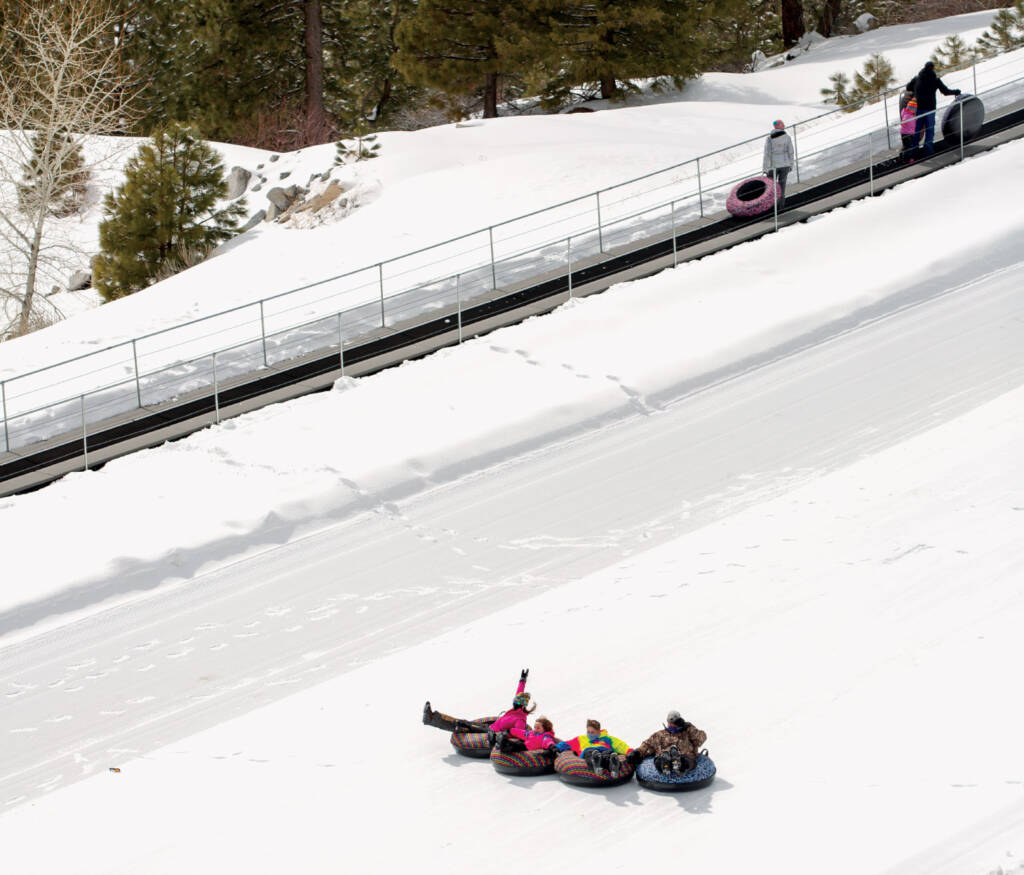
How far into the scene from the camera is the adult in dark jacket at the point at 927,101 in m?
20.1

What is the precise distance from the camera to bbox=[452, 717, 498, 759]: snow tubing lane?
31.3 ft

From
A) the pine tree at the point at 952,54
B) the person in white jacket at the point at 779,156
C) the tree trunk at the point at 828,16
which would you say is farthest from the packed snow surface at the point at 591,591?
the tree trunk at the point at 828,16

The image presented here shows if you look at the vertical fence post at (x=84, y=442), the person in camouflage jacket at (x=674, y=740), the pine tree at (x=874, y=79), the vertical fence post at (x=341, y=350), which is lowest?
the person in camouflage jacket at (x=674, y=740)

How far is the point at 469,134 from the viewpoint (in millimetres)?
27141

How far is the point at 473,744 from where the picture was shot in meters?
9.57

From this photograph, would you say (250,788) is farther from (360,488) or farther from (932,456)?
(932,456)

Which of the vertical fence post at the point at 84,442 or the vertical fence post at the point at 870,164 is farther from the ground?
the vertical fence post at the point at 870,164

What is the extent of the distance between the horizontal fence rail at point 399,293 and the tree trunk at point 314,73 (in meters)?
15.8

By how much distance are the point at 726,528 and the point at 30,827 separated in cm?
690

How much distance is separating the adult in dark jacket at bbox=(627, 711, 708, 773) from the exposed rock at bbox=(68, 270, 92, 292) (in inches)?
965

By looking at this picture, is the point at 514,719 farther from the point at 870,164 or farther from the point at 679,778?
the point at 870,164

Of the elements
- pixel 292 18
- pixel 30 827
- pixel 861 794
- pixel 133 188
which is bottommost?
pixel 30 827

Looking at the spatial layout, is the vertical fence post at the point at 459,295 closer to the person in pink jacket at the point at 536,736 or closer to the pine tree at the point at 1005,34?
the person in pink jacket at the point at 536,736

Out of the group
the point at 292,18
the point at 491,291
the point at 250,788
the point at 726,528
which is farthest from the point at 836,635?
the point at 292,18
